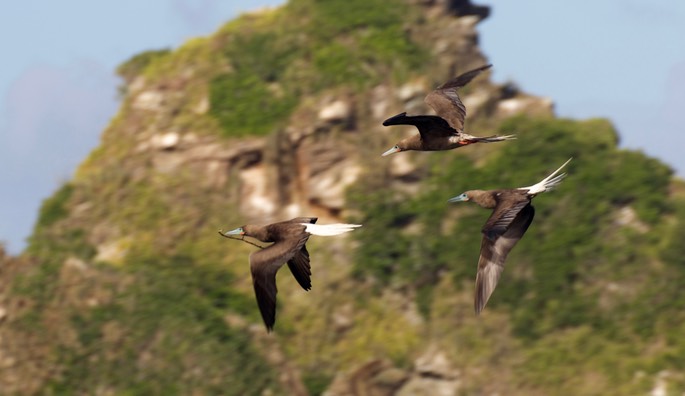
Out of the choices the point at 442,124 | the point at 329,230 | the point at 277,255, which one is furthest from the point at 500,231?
the point at 277,255

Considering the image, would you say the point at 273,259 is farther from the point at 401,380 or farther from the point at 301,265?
the point at 401,380

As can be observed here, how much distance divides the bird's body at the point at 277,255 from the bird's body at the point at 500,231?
2410 millimetres

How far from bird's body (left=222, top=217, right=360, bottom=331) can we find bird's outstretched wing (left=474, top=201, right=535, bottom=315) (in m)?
2.40

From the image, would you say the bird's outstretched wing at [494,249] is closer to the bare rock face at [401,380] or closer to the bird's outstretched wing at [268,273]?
the bird's outstretched wing at [268,273]

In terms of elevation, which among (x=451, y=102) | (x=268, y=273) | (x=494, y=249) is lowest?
(x=494, y=249)

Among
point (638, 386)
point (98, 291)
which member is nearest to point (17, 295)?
point (98, 291)

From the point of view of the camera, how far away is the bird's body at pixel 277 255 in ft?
77.4

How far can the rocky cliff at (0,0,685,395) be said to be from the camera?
41.6 m

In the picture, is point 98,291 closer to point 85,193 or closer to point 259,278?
point 85,193

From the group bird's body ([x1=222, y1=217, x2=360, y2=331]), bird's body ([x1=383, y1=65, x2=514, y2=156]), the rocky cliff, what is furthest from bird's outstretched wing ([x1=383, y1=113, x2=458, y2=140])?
the rocky cliff

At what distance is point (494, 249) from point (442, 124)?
90.1 inches

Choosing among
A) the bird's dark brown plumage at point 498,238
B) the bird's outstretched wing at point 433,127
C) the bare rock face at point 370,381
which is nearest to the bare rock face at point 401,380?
the bare rock face at point 370,381

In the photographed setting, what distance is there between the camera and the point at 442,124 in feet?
87.1

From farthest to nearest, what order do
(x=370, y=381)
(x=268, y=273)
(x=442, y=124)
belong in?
(x=370, y=381), (x=442, y=124), (x=268, y=273)
